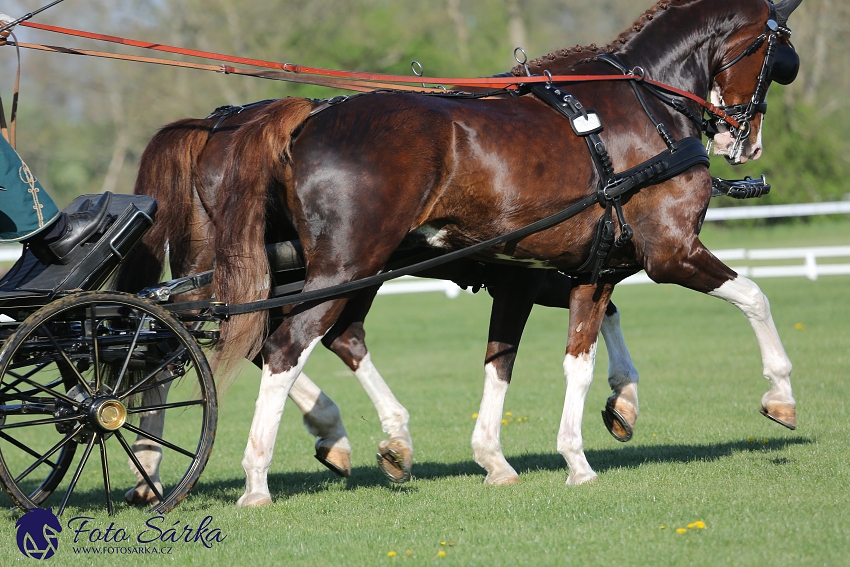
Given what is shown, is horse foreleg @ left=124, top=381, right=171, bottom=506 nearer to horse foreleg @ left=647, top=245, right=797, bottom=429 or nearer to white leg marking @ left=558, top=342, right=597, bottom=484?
white leg marking @ left=558, top=342, right=597, bottom=484

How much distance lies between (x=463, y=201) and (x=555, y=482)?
167cm

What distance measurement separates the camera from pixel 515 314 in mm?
5695

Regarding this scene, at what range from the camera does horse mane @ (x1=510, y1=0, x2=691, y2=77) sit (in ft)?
17.8

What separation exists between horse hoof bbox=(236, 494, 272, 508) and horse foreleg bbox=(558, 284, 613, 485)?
158cm

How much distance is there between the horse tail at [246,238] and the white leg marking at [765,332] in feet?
7.91

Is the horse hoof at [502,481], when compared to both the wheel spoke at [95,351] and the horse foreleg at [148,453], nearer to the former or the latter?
the horse foreleg at [148,453]

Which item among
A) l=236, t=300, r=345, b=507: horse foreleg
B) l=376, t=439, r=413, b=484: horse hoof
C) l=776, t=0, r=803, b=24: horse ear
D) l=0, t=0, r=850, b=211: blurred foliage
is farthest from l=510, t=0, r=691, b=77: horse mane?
l=0, t=0, r=850, b=211: blurred foliage

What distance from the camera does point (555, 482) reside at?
5305 millimetres

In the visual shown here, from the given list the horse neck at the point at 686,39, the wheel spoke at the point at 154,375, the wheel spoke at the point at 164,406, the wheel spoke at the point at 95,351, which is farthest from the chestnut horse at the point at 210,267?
the horse neck at the point at 686,39

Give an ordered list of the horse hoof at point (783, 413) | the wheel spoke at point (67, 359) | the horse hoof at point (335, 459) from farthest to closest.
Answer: the horse hoof at point (335, 459), the horse hoof at point (783, 413), the wheel spoke at point (67, 359)

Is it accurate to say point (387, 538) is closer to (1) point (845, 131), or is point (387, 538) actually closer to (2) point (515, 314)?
(2) point (515, 314)

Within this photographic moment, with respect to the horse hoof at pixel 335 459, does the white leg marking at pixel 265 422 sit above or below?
above

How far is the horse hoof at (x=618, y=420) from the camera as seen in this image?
5.74m

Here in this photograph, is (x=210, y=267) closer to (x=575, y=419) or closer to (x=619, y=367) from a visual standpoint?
(x=575, y=419)
